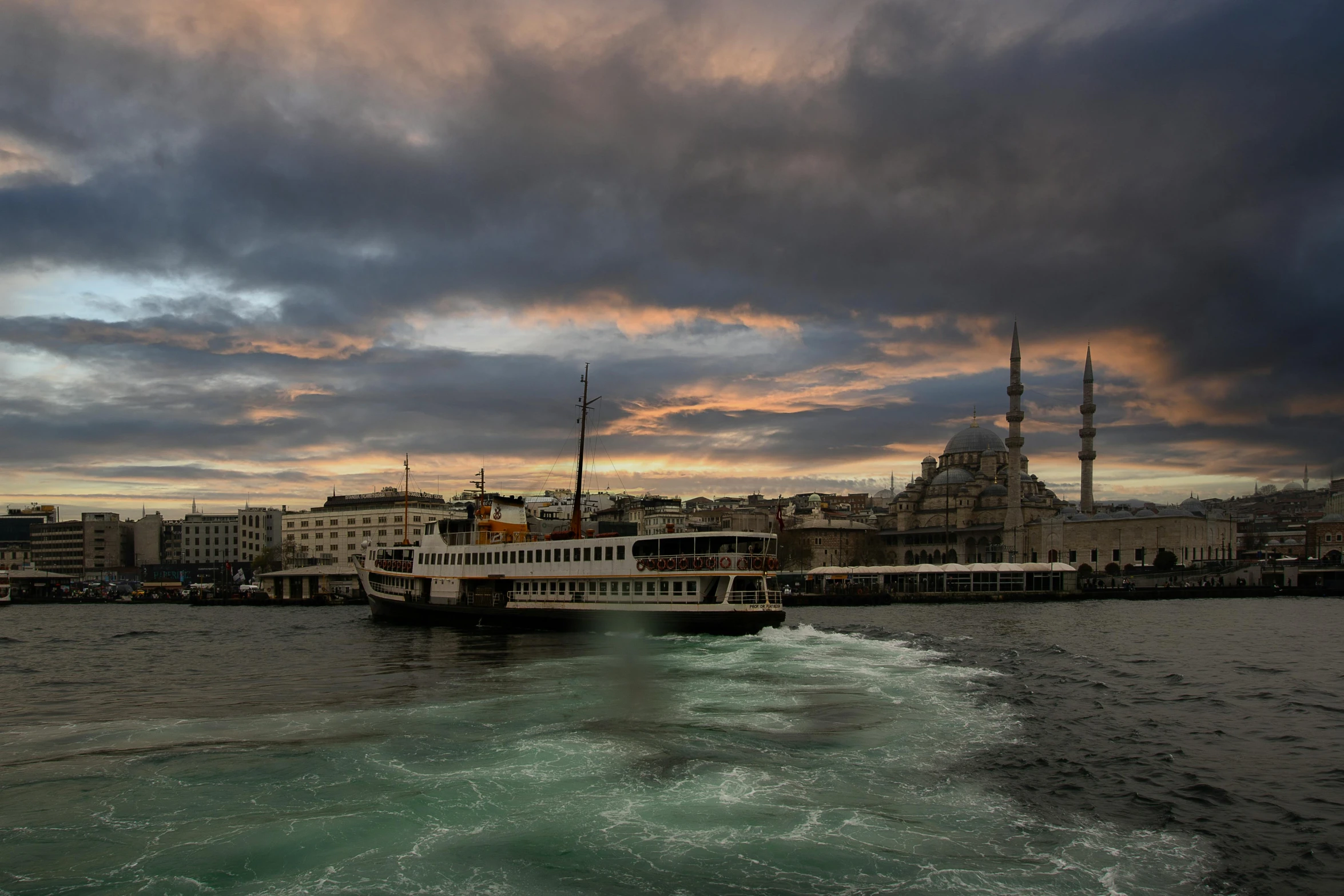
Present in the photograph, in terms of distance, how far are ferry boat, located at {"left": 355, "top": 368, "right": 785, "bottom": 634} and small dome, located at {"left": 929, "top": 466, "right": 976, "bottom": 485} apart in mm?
109724

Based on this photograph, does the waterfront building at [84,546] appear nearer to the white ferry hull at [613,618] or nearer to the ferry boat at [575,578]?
the ferry boat at [575,578]

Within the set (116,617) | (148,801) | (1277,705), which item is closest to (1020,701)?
(1277,705)

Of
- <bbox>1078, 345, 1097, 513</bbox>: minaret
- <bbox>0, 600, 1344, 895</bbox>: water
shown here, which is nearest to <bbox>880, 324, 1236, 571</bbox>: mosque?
<bbox>1078, 345, 1097, 513</bbox>: minaret

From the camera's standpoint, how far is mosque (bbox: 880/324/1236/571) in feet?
400

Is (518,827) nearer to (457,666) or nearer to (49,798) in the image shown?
(49,798)

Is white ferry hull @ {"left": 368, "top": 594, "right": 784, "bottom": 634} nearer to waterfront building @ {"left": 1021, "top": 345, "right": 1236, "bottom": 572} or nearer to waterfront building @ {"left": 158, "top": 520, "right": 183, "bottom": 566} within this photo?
waterfront building @ {"left": 1021, "top": 345, "right": 1236, "bottom": 572}

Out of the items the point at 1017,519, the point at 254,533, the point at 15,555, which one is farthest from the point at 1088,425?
the point at 15,555

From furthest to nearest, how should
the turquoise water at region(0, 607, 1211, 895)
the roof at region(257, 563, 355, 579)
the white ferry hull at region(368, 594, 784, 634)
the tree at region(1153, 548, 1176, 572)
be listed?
the tree at region(1153, 548, 1176, 572) < the roof at region(257, 563, 355, 579) < the white ferry hull at region(368, 594, 784, 634) < the turquoise water at region(0, 607, 1211, 895)

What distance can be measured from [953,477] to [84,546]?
5795 inches

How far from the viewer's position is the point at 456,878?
10.2 meters

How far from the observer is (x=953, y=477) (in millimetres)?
154125

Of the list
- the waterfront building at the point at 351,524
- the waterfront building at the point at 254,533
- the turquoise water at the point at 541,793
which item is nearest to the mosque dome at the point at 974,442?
the waterfront building at the point at 351,524

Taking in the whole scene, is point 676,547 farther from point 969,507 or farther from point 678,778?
point 969,507

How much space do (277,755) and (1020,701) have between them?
16.2 meters
